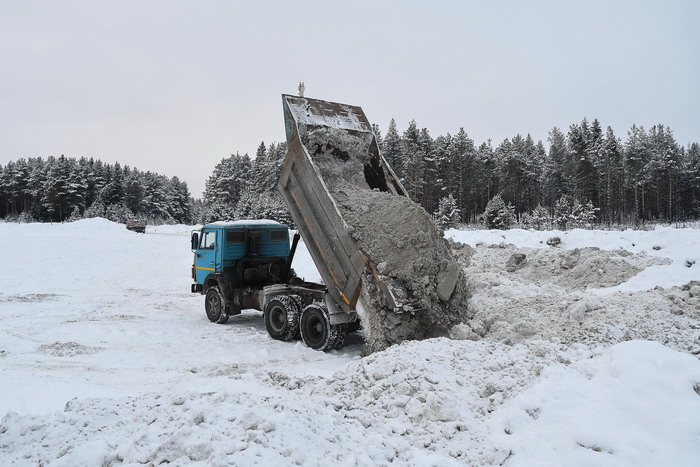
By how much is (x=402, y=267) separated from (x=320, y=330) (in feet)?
7.89

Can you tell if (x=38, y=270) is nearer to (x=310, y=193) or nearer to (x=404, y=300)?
(x=310, y=193)

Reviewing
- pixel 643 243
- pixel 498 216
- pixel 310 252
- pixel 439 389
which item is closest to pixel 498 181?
pixel 498 216

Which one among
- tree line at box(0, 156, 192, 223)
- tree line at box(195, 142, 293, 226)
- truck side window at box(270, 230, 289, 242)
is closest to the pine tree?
tree line at box(195, 142, 293, 226)

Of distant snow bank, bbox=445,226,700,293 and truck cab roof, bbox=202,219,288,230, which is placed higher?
→ truck cab roof, bbox=202,219,288,230

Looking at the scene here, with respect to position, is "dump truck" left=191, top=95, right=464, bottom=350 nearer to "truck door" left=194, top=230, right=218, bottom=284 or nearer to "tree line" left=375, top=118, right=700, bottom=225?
"truck door" left=194, top=230, right=218, bottom=284

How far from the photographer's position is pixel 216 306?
1174 cm

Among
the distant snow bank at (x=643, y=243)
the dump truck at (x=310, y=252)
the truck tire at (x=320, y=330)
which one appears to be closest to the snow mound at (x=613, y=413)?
the dump truck at (x=310, y=252)

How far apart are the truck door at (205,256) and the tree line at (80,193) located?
60.9 m

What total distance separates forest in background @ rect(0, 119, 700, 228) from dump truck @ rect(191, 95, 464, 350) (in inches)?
1053

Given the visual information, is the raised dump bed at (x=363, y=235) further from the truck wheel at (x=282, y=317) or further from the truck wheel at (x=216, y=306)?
the truck wheel at (x=216, y=306)

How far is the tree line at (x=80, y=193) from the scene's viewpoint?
67.4 meters

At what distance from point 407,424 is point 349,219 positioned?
418 centimetres

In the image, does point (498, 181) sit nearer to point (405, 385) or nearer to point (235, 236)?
point (235, 236)

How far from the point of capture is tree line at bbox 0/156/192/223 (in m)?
67.4
